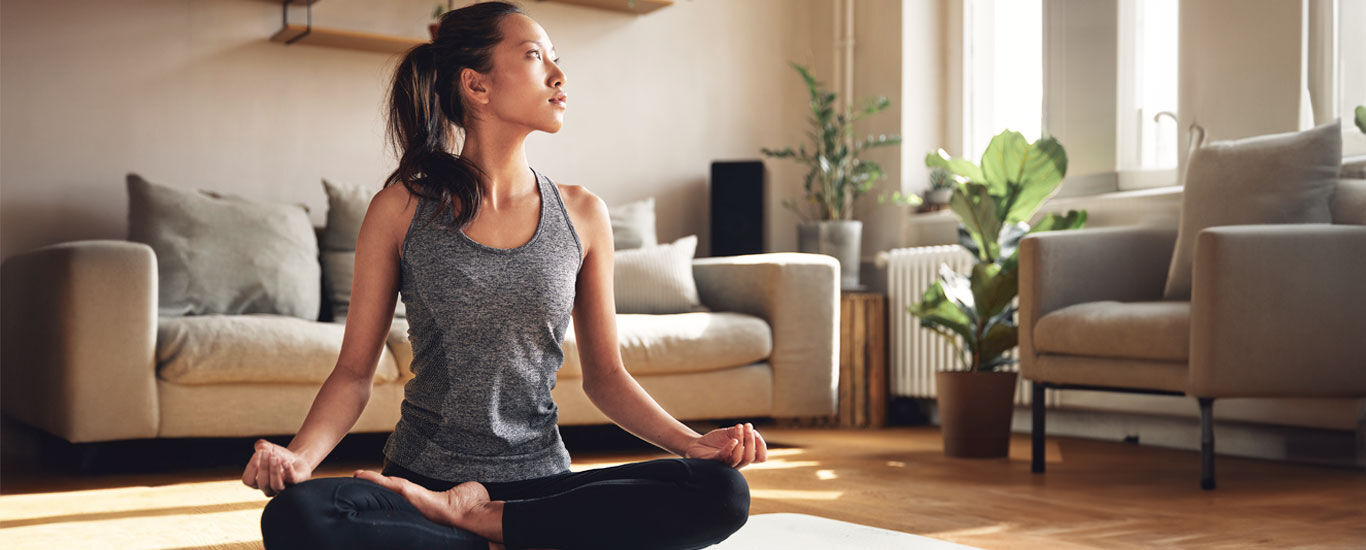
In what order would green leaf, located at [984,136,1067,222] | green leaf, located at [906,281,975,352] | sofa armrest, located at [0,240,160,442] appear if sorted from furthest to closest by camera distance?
green leaf, located at [906,281,975,352], green leaf, located at [984,136,1067,222], sofa armrest, located at [0,240,160,442]

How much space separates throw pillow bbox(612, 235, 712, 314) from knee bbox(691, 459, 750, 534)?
2.69 m

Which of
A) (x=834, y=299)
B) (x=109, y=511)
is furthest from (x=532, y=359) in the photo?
(x=834, y=299)

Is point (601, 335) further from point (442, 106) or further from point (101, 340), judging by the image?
point (101, 340)

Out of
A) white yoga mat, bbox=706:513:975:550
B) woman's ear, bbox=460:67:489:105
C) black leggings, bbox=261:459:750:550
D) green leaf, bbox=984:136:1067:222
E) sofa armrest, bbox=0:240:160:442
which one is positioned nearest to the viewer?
black leggings, bbox=261:459:750:550

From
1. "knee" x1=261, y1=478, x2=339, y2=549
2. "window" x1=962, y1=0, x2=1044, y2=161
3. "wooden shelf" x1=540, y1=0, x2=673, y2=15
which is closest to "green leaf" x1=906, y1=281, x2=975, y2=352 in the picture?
"window" x1=962, y1=0, x2=1044, y2=161

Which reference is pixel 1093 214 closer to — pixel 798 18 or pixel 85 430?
pixel 798 18

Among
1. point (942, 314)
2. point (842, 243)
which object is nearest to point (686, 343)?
point (942, 314)

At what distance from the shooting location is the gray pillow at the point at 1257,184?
10.1 ft

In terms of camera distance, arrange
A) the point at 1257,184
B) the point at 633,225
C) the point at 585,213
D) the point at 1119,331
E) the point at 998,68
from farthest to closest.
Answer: the point at 998,68 → the point at 633,225 → the point at 1257,184 → the point at 1119,331 → the point at 585,213

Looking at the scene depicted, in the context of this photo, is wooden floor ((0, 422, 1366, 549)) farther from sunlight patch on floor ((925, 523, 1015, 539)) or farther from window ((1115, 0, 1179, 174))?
window ((1115, 0, 1179, 174))

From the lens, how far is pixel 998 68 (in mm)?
4891

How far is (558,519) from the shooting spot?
4.07 ft

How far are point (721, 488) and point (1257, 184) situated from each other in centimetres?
241

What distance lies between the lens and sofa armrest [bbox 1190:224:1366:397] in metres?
2.71
